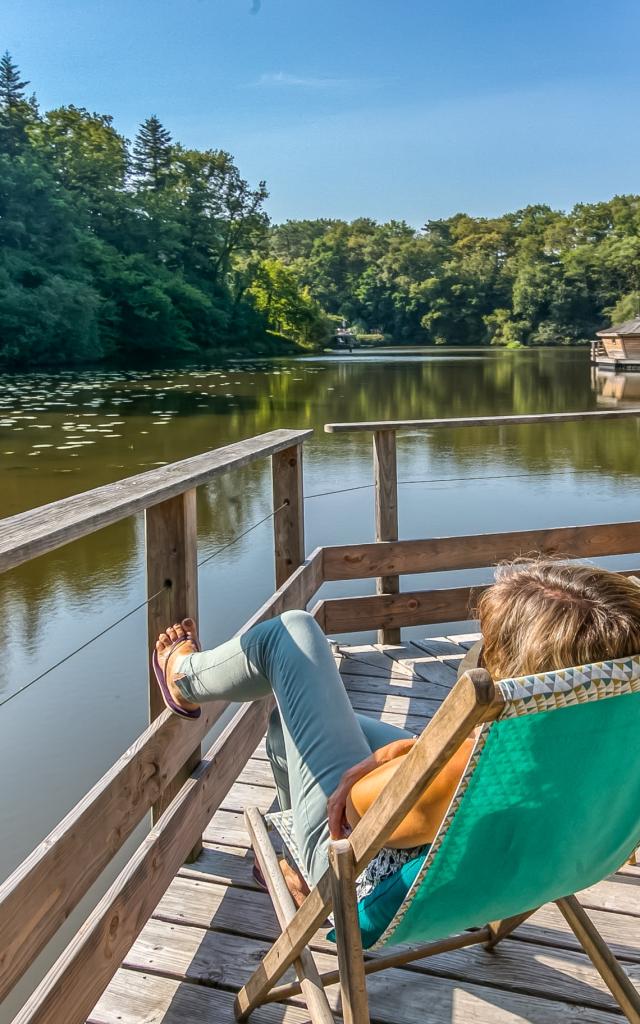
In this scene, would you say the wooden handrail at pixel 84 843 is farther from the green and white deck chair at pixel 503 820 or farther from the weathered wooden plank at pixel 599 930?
the weathered wooden plank at pixel 599 930

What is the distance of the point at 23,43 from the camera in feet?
161

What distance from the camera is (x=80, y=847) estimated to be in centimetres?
144

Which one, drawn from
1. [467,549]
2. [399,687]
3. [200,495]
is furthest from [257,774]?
[200,495]

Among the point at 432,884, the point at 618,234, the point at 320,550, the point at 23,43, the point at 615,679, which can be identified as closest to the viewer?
the point at 615,679

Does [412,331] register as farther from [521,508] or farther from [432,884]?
[432,884]

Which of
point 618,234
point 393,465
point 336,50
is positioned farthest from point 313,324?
point 393,465

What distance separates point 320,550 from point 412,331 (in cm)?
7358

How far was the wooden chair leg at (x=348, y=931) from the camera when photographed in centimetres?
110

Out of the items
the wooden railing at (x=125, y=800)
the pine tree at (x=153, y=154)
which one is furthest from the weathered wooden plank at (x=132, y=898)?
the pine tree at (x=153, y=154)

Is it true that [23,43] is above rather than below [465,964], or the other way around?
above

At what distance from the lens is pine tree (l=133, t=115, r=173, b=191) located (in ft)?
155

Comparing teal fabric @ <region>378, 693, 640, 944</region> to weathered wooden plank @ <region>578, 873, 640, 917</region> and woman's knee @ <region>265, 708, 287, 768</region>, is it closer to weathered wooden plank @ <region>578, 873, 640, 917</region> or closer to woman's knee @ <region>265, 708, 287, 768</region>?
woman's knee @ <region>265, 708, 287, 768</region>

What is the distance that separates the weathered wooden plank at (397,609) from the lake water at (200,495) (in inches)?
38.3

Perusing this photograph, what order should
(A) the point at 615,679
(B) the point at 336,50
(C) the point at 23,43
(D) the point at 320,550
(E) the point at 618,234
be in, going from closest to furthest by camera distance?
(A) the point at 615,679, (D) the point at 320,550, (C) the point at 23,43, (B) the point at 336,50, (E) the point at 618,234
